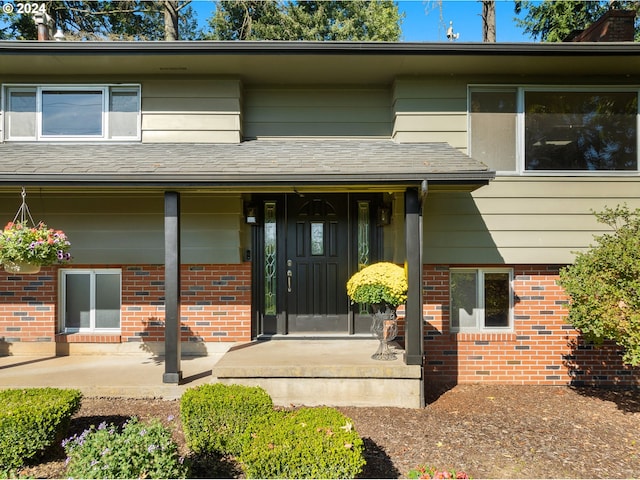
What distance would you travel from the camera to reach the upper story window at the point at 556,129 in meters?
6.05

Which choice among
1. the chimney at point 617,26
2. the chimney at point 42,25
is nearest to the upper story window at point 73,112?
the chimney at point 42,25

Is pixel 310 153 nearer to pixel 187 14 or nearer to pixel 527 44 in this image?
pixel 527 44

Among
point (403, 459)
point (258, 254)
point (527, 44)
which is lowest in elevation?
point (403, 459)

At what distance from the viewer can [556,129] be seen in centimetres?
608

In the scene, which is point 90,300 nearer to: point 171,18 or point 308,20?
point 171,18

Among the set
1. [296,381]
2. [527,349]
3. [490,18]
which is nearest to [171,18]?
[490,18]

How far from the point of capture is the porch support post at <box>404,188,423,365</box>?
16.1 feet

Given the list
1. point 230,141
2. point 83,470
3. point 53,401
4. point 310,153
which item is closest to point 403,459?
point 83,470

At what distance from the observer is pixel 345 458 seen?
8.61 ft

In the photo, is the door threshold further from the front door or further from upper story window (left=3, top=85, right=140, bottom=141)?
upper story window (left=3, top=85, right=140, bottom=141)

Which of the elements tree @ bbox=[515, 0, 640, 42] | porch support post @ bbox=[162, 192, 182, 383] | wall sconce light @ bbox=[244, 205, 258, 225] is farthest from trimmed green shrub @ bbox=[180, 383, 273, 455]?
tree @ bbox=[515, 0, 640, 42]

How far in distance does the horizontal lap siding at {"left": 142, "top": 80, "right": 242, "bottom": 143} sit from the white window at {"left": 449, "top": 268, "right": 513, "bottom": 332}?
12.7 feet

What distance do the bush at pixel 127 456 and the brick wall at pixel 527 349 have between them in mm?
4105

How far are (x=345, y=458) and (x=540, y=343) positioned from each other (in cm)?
450
